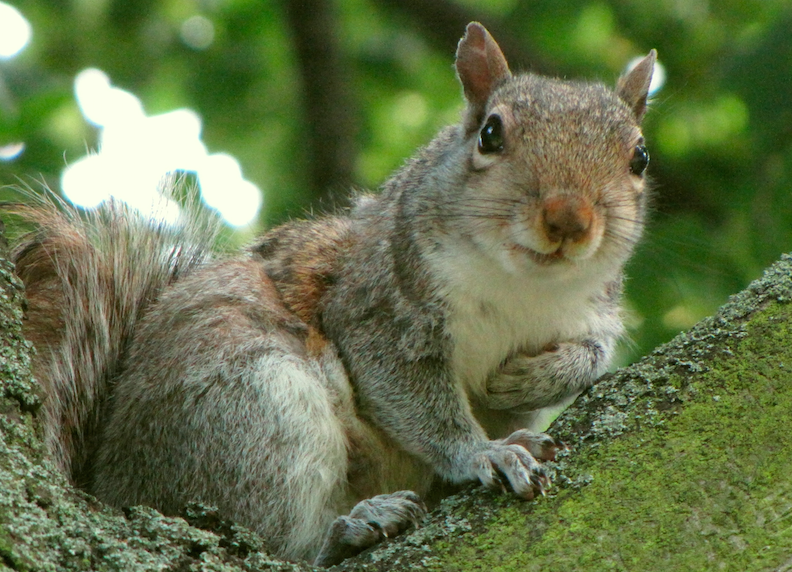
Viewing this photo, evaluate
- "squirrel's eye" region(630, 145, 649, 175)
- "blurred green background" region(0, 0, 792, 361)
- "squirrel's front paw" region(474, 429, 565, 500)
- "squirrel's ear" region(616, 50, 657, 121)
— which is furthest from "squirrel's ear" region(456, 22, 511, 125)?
"squirrel's front paw" region(474, 429, 565, 500)

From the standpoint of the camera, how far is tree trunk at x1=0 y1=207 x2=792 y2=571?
132cm

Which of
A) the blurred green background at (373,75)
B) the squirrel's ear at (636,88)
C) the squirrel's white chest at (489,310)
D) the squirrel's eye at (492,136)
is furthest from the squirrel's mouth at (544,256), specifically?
the blurred green background at (373,75)

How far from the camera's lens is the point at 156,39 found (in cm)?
430

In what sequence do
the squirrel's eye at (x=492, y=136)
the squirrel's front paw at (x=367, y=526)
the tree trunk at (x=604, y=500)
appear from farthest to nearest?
1. the squirrel's eye at (x=492, y=136)
2. the squirrel's front paw at (x=367, y=526)
3. the tree trunk at (x=604, y=500)

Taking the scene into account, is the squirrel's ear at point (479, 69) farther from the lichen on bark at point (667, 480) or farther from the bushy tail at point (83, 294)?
the lichen on bark at point (667, 480)

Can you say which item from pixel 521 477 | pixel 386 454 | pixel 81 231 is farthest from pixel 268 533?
pixel 81 231

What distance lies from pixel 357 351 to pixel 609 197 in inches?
29.1

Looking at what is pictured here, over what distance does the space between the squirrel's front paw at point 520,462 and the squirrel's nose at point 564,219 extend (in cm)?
44

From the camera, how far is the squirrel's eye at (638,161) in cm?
237

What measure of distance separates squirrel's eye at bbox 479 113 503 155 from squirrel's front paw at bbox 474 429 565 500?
2.42 ft

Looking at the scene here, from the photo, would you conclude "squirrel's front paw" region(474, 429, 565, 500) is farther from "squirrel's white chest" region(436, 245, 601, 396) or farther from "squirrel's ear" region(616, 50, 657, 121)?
"squirrel's ear" region(616, 50, 657, 121)

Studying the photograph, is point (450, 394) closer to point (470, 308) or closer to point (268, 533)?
point (470, 308)

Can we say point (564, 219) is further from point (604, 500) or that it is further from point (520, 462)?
point (604, 500)

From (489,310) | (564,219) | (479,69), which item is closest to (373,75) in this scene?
(479,69)
